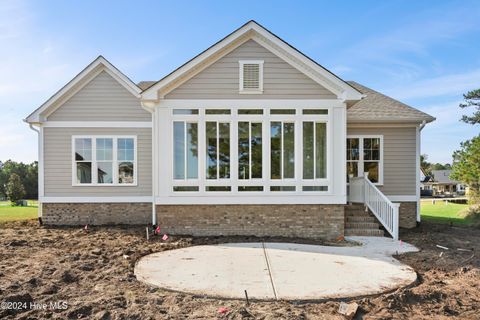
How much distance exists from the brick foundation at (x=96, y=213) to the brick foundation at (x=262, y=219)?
116 inches

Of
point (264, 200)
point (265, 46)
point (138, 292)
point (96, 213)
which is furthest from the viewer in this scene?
point (96, 213)

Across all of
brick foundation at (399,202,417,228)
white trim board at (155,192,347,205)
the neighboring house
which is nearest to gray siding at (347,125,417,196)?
brick foundation at (399,202,417,228)

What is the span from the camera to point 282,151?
359 inches

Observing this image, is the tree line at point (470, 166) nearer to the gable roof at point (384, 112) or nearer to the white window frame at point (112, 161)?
the gable roof at point (384, 112)

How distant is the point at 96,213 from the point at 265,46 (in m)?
8.41

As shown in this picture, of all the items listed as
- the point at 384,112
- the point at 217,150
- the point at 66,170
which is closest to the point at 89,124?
the point at 66,170

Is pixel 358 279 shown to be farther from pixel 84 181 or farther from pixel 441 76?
pixel 441 76

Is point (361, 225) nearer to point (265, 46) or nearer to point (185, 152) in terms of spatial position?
point (185, 152)

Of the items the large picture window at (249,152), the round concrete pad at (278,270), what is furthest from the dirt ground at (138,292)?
the large picture window at (249,152)

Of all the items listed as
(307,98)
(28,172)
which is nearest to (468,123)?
(307,98)

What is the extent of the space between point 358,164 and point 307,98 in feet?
14.1

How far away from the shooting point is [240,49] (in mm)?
9234

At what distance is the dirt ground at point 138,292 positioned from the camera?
13.2 feet

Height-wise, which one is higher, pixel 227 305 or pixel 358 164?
pixel 358 164
